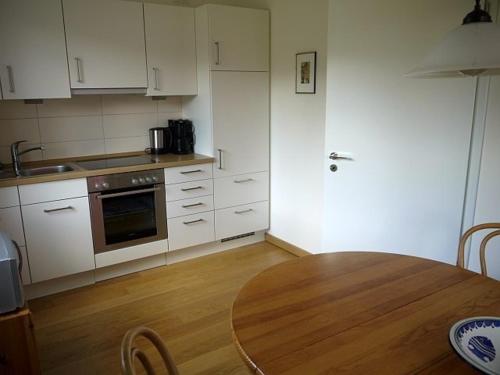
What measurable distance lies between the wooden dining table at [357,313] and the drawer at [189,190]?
1.86 meters

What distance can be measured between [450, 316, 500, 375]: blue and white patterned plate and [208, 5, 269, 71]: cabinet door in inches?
105

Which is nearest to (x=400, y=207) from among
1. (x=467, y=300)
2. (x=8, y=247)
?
(x=467, y=300)

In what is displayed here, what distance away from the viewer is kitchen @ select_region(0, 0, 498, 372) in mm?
2758

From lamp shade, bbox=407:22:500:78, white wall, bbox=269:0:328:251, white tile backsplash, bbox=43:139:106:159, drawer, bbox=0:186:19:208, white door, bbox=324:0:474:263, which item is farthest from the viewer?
white tile backsplash, bbox=43:139:106:159

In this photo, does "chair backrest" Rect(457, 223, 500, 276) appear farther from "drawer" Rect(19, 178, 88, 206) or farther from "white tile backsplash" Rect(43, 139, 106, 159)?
"white tile backsplash" Rect(43, 139, 106, 159)

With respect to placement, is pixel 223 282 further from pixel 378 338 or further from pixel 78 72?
pixel 378 338

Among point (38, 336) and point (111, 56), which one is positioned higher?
point (111, 56)

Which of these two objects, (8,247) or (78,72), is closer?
(8,247)

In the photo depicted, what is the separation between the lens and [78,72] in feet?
9.52

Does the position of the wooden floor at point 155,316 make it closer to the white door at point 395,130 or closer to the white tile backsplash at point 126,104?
the white door at point 395,130

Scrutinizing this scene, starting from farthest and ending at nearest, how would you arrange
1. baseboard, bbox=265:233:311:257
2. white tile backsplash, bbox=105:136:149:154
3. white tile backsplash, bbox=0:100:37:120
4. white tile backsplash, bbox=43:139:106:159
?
baseboard, bbox=265:233:311:257 < white tile backsplash, bbox=105:136:149:154 < white tile backsplash, bbox=43:139:106:159 < white tile backsplash, bbox=0:100:37:120

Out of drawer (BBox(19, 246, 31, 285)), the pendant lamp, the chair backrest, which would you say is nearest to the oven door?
drawer (BBox(19, 246, 31, 285))

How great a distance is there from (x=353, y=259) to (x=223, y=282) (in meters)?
1.69

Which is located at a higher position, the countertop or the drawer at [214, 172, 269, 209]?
the countertop
